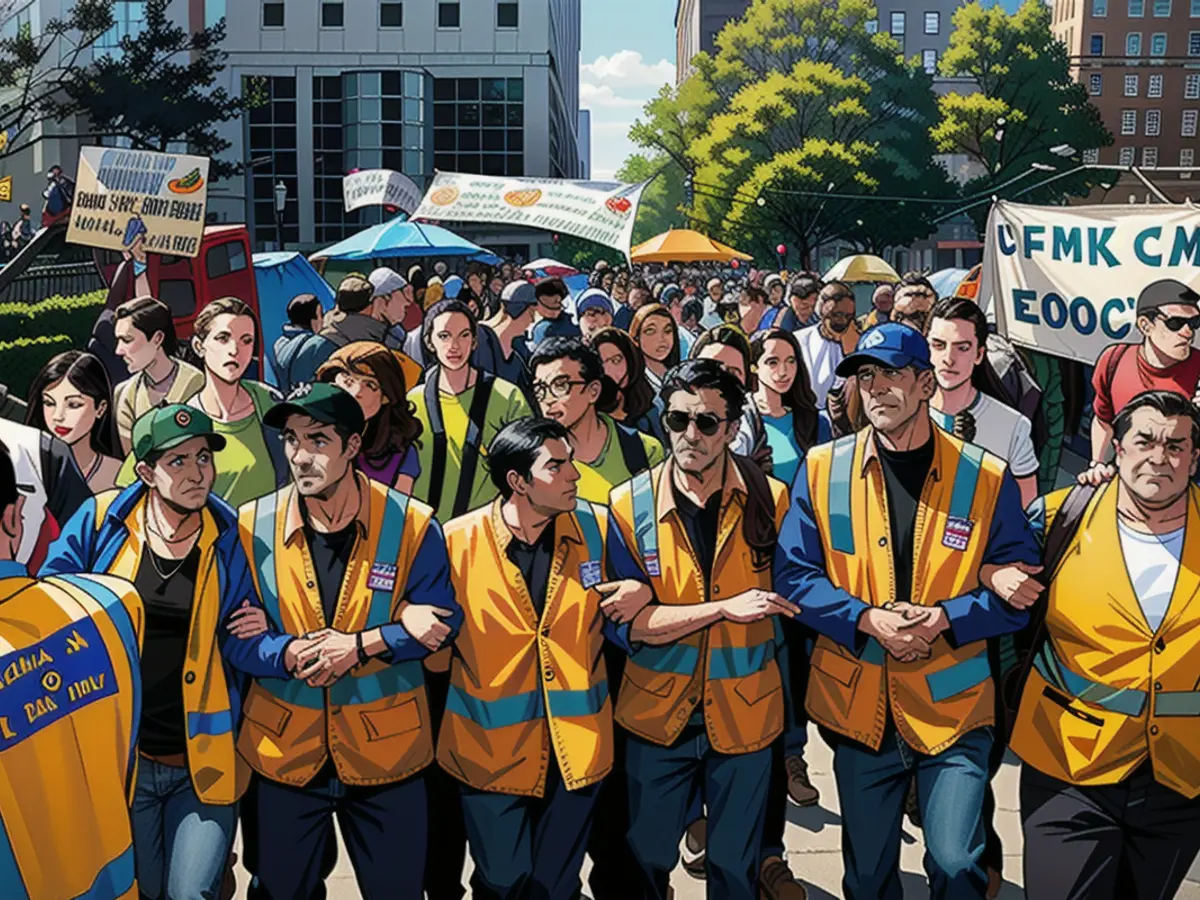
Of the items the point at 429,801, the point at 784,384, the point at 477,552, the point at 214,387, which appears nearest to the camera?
the point at 477,552

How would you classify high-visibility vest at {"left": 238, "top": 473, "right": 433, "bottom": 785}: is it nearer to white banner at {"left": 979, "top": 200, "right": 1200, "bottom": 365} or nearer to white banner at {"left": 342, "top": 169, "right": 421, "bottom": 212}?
white banner at {"left": 979, "top": 200, "right": 1200, "bottom": 365}

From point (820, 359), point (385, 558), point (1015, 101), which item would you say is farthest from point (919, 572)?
point (1015, 101)

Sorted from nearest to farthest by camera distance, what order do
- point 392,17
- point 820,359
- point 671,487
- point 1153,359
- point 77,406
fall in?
point 671,487
point 77,406
point 1153,359
point 820,359
point 392,17

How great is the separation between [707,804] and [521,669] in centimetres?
78

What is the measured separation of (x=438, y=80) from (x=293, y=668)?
6142 cm

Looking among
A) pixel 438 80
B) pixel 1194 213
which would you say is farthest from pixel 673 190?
pixel 1194 213

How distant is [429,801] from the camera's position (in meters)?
4.33

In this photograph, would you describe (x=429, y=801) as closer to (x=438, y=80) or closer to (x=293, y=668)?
(x=293, y=668)

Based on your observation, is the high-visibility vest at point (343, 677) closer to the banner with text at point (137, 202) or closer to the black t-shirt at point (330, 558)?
the black t-shirt at point (330, 558)

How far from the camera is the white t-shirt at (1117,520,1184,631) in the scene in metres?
3.65

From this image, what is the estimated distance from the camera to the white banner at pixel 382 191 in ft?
72.0

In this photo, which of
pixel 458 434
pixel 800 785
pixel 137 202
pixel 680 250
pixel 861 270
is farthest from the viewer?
pixel 680 250

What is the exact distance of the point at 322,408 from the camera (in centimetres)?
372

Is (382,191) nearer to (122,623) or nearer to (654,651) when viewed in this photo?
(654,651)
